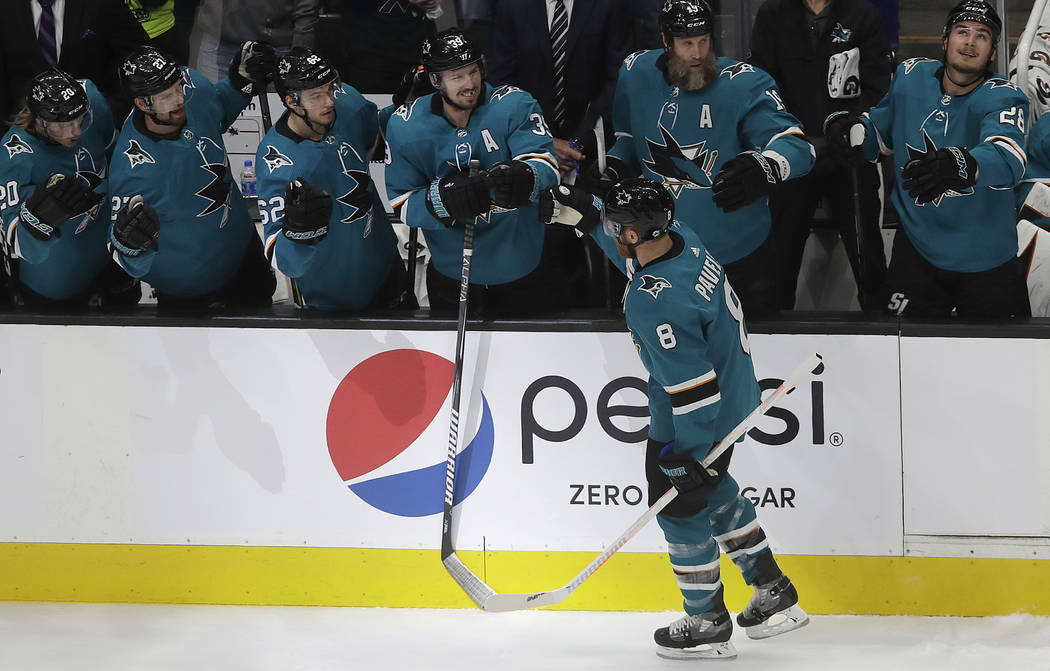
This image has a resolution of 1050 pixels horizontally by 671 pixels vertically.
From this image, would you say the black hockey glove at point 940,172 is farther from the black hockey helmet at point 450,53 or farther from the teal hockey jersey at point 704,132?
the black hockey helmet at point 450,53

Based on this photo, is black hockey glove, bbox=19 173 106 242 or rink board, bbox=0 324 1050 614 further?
black hockey glove, bbox=19 173 106 242

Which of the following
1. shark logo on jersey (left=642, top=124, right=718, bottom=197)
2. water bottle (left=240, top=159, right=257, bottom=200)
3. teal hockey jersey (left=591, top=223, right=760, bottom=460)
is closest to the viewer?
teal hockey jersey (left=591, top=223, right=760, bottom=460)

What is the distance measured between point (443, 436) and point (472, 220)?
644 millimetres

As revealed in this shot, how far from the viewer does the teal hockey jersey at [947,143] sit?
3516mm

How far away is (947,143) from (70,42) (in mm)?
2974

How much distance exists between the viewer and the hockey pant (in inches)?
129

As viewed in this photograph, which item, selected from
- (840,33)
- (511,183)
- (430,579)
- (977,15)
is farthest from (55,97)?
(977,15)

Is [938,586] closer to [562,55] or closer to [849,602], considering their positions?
[849,602]

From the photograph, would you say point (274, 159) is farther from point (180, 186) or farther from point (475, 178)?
point (475, 178)

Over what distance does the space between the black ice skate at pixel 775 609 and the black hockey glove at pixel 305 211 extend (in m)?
1.59

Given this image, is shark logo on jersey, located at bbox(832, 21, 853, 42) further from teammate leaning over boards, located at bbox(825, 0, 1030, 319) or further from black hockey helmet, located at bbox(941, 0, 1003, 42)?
black hockey helmet, located at bbox(941, 0, 1003, 42)

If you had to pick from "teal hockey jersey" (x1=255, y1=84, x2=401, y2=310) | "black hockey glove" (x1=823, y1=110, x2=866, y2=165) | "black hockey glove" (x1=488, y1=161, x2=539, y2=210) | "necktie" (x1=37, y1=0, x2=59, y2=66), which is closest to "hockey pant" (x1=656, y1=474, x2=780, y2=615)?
"black hockey glove" (x1=488, y1=161, x2=539, y2=210)

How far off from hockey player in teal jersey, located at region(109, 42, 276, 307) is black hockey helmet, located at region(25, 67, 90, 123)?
152mm

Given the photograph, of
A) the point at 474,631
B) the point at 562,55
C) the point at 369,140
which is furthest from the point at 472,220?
the point at 474,631
